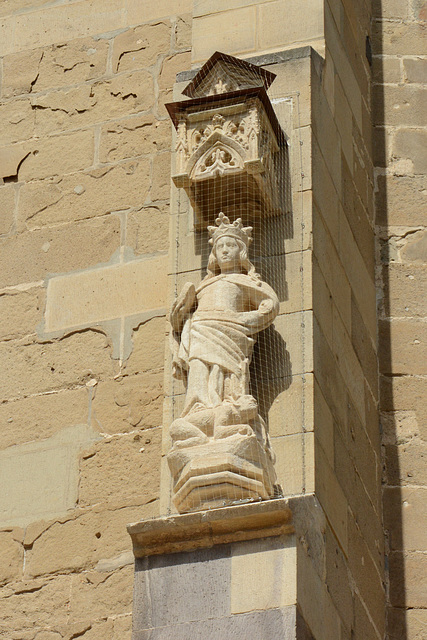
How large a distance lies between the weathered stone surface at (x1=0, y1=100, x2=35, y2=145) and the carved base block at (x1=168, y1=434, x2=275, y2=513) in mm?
2671

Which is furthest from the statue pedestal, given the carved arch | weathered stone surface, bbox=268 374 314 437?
the carved arch

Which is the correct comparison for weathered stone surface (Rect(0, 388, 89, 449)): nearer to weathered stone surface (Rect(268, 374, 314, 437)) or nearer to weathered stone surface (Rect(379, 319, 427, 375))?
weathered stone surface (Rect(268, 374, 314, 437))

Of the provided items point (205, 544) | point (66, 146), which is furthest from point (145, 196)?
point (205, 544)

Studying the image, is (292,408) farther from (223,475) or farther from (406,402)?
(406,402)

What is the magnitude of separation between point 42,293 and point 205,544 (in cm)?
204

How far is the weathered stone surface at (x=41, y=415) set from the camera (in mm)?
5855

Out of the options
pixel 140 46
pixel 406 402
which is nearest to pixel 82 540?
pixel 406 402

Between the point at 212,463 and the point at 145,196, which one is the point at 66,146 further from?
the point at 212,463

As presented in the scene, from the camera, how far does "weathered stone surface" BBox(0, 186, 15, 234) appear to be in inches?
258

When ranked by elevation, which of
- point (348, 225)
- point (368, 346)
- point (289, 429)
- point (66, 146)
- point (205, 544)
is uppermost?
point (66, 146)

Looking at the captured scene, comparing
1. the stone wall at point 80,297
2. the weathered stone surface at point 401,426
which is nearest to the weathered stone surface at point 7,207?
the stone wall at point 80,297

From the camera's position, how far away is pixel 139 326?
234 inches

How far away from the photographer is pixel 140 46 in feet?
22.3

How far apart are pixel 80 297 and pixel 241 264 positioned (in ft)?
3.86
